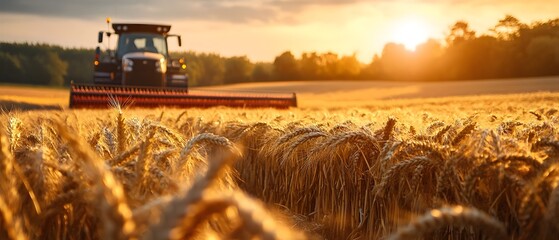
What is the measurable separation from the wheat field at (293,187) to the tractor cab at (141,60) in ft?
55.6

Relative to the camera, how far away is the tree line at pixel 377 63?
57.2 meters

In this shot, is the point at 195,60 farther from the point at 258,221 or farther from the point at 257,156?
the point at 258,221

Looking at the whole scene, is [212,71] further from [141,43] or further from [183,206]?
[183,206]

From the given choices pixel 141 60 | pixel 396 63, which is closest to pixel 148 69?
pixel 141 60

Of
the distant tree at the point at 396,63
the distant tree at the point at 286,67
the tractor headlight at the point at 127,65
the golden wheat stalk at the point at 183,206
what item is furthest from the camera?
the distant tree at the point at 286,67

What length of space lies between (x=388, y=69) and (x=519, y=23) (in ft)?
45.2

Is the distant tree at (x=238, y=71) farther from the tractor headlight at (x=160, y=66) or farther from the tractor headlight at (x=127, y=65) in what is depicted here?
the tractor headlight at (x=127, y=65)

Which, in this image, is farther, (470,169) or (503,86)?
(503,86)

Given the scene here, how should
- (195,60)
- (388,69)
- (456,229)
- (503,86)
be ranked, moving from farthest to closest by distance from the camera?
(195,60)
(388,69)
(503,86)
(456,229)

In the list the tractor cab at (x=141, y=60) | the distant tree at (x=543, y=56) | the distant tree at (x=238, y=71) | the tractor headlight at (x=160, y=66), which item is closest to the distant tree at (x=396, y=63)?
the distant tree at (x=543, y=56)

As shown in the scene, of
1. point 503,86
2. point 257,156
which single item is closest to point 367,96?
point 503,86

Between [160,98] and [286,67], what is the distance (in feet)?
163

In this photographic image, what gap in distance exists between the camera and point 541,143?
2918mm

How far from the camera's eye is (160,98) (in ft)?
60.5
